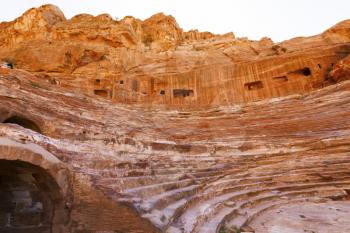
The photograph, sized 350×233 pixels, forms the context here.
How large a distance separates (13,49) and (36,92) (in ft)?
58.8

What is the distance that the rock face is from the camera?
18.4ft

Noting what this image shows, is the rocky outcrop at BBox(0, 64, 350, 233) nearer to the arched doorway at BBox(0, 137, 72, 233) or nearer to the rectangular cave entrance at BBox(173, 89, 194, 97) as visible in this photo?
the arched doorway at BBox(0, 137, 72, 233)

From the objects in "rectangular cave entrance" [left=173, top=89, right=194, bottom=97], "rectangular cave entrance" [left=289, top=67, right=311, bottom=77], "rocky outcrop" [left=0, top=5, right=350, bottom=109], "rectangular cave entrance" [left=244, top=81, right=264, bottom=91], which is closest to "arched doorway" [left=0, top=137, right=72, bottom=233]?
"rocky outcrop" [left=0, top=5, right=350, bottom=109]

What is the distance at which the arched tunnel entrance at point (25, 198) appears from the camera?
5414 millimetres

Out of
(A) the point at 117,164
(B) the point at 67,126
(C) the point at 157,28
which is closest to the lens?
(A) the point at 117,164

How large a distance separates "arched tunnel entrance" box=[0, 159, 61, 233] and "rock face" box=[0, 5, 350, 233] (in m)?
0.02

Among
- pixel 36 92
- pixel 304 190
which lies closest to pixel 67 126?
pixel 36 92

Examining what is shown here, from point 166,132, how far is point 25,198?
9220 millimetres

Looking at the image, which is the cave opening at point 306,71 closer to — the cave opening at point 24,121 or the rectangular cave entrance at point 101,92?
the rectangular cave entrance at point 101,92

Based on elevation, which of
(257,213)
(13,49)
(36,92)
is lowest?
(257,213)

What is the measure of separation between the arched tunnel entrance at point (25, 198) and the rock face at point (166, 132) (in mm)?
24

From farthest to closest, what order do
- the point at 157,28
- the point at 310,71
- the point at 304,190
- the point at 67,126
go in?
the point at 157,28 → the point at 310,71 → the point at 304,190 → the point at 67,126

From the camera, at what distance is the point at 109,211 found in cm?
536

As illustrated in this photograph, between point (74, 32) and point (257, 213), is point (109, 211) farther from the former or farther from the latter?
point (74, 32)
